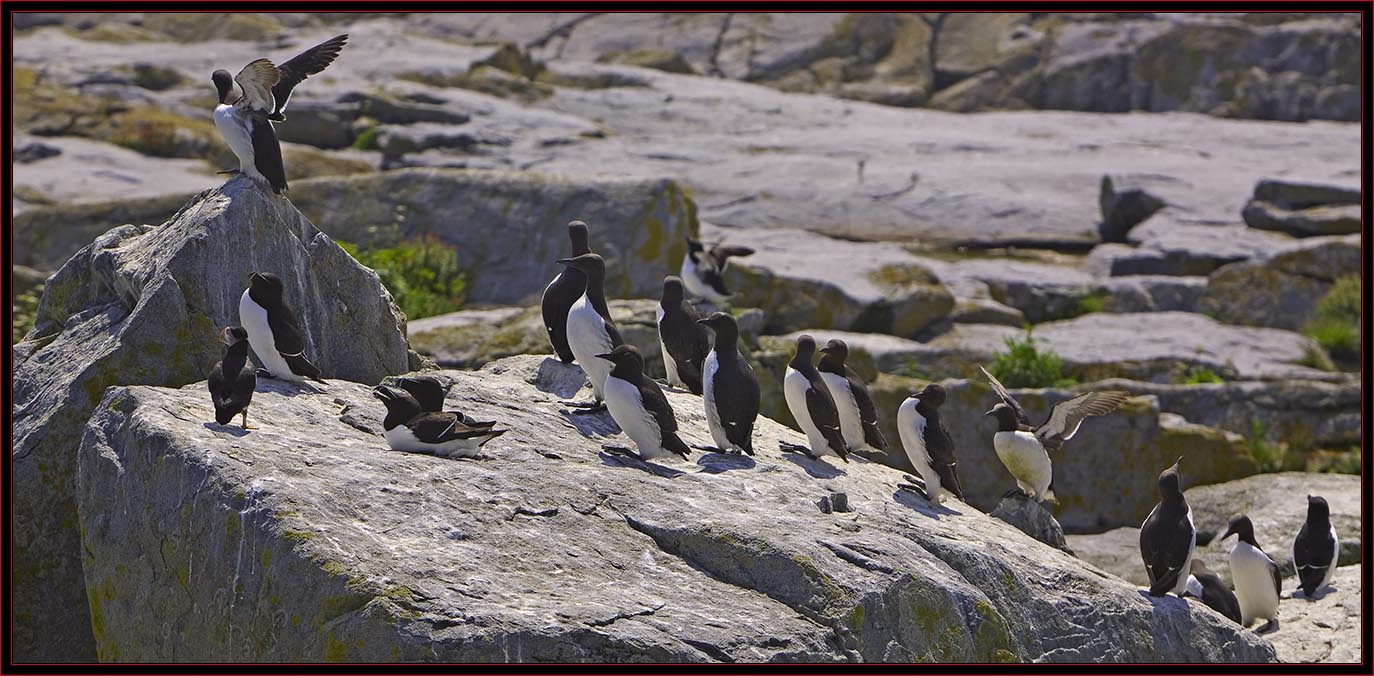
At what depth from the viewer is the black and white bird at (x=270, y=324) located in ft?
31.5

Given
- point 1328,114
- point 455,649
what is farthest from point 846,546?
point 1328,114

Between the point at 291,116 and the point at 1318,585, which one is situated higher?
the point at 291,116

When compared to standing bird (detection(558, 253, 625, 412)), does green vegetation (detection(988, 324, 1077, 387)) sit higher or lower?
lower

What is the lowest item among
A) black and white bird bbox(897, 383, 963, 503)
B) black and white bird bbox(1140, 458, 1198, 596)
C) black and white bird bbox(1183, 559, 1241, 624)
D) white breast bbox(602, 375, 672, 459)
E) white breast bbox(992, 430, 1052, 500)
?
black and white bird bbox(1183, 559, 1241, 624)

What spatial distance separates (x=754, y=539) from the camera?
27.2 ft

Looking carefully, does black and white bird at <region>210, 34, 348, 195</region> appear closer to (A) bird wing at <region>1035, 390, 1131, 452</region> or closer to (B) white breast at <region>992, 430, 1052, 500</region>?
(B) white breast at <region>992, 430, 1052, 500</region>

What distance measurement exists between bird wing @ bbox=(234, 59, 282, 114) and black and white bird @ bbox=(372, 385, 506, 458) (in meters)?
2.51

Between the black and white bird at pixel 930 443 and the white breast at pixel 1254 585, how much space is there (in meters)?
3.59

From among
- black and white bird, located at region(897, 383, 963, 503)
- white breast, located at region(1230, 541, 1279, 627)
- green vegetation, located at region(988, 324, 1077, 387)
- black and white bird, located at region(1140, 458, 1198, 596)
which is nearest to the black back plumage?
white breast, located at region(1230, 541, 1279, 627)

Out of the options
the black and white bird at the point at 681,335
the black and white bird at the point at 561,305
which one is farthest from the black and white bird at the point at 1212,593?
the black and white bird at the point at 561,305

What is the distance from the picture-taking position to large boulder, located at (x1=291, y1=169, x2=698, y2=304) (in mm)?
19406

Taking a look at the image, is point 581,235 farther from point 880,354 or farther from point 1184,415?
point 1184,415

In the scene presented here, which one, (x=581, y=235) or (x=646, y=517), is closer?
(x=646, y=517)

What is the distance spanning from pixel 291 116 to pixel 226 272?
77.0 feet
